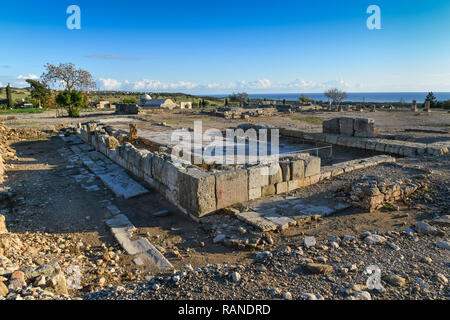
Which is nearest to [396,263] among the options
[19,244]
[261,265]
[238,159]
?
[261,265]

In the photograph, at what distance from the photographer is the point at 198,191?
19.3ft

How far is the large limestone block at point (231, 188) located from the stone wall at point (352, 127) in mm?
8433

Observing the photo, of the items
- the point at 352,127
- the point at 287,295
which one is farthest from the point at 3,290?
the point at 352,127

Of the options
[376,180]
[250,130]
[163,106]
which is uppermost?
[163,106]

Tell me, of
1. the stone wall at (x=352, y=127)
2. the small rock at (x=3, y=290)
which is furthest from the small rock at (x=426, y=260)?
the stone wall at (x=352, y=127)

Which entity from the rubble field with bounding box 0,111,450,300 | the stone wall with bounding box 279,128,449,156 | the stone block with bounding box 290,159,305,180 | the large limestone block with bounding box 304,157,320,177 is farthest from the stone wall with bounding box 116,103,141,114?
the stone block with bounding box 290,159,305,180

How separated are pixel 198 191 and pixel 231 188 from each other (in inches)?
32.7

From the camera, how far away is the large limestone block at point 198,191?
591cm

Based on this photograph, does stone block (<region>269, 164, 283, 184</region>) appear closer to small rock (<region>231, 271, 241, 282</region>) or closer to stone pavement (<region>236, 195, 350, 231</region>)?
stone pavement (<region>236, 195, 350, 231</region>)

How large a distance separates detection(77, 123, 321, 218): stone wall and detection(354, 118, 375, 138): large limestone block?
601cm

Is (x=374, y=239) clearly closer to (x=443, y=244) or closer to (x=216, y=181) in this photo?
(x=443, y=244)
